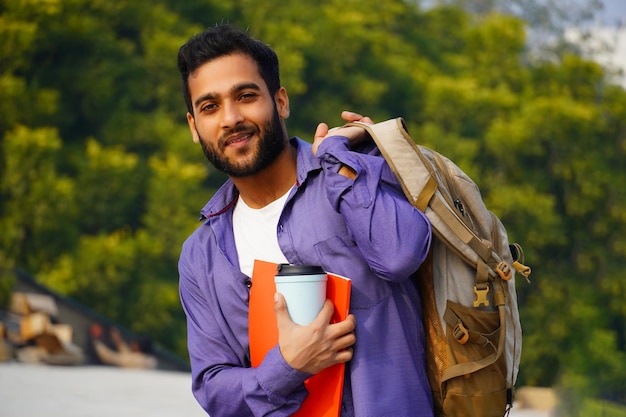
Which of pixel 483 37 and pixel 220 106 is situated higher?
pixel 483 37

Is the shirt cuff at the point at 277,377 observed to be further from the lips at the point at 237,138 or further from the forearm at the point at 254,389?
the lips at the point at 237,138

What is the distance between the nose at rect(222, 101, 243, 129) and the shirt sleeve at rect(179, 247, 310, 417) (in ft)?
1.02

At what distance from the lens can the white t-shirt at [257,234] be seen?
6.22 feet

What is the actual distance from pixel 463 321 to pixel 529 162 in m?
16.4

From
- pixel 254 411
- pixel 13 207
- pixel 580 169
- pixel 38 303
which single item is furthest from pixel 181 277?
pixel 580 169

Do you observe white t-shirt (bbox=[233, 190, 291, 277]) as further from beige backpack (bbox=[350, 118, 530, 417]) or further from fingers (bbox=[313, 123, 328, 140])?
beige backpack (bbox=[350, 118, 530, 417])

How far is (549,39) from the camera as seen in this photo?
2853cm

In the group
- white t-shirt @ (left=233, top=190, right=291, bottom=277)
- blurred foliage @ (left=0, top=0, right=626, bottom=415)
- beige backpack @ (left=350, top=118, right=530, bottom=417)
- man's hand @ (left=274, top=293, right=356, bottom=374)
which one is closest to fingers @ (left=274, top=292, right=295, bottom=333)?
man's hand @ (left=274, top=293, right=356, bottom=374)

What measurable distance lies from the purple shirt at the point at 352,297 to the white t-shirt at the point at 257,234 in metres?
0.02

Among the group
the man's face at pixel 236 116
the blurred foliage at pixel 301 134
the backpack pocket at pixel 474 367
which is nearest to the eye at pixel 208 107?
the man's face at pixel 236 116

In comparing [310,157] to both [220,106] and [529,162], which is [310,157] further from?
[529,162]

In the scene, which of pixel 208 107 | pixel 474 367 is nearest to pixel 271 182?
pixel 208 107

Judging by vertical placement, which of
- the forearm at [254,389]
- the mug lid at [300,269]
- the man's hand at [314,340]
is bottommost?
the forearm at [254,389]

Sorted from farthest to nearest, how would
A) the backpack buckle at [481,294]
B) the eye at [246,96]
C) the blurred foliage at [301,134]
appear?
the blurred foliage at [301,134], the eye at [246,96], the backpack buckle at [481,294]
